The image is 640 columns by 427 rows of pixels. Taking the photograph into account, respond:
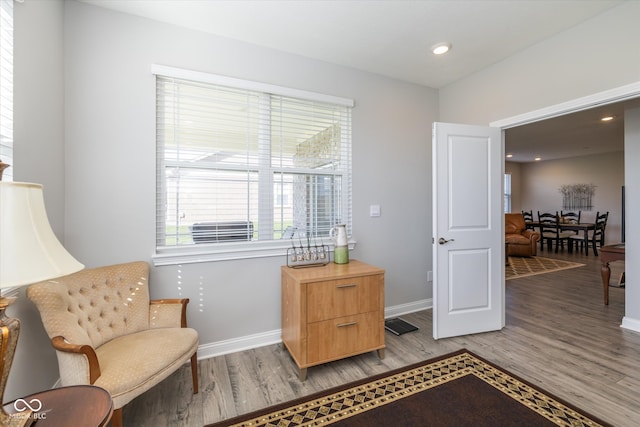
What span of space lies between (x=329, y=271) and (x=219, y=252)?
3.11ft

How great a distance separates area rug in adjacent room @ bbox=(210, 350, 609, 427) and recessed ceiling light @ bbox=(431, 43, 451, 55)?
2714 millimetres

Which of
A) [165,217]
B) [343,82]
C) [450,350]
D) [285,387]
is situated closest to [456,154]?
[343,82]

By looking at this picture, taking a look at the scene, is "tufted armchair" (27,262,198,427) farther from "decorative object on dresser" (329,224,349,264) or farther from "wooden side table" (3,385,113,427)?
"decorative object on dresser" (329,224,349,264)

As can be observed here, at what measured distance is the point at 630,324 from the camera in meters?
2.83

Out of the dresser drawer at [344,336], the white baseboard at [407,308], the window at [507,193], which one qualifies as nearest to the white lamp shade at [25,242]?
the dresser drawer at [344,336]

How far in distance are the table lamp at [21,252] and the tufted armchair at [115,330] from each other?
1.58 feet

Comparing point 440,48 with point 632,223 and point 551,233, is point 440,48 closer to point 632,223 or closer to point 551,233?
point 632,223

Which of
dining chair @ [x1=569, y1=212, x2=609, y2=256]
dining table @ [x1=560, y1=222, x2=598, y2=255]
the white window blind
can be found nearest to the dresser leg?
the white window blind

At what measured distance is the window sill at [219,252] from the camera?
2.25 meters

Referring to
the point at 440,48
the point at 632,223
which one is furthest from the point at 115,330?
the point at 632,223

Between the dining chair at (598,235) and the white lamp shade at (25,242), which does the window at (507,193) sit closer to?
the dining chair at (598,235)

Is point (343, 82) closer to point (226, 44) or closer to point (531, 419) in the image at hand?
point (226, 44)

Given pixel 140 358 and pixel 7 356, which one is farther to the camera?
pixel 140 358

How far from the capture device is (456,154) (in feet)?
8.95
